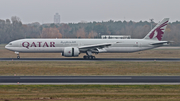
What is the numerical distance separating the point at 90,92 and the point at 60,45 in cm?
2621

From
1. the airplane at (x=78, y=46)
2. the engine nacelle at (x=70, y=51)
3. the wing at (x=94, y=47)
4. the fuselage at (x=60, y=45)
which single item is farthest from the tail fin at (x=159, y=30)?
the engine nacelle at (x=70, y=51)

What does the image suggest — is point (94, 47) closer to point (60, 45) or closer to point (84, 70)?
point (60, 45)

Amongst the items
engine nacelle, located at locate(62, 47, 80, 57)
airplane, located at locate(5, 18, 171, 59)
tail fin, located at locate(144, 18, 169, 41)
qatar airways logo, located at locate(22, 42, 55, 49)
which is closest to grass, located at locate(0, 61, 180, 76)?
engine nacelle, located at locate(62, 47, 80, 57)

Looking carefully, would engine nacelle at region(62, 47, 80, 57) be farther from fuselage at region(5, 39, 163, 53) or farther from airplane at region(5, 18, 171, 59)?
fuselage at region(5, 39, 163, 53)

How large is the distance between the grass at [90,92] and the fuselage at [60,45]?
23.7 m

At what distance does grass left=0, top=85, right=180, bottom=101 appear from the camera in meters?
16.1

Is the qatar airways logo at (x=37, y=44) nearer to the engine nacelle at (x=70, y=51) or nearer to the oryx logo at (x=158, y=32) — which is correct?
the engine nacelle at (x=70, y=51)

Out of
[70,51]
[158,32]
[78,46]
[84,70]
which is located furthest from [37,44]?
[158,32]

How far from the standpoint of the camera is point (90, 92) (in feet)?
58.6

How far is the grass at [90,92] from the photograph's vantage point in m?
16.1

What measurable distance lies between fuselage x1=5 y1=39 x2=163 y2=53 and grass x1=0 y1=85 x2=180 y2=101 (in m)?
23.7

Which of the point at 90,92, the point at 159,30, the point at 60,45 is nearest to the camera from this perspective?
the point at 90,92

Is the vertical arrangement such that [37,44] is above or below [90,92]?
above

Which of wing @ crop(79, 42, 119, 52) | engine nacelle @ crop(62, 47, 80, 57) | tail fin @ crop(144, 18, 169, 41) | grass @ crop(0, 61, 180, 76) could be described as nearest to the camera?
grass @ crop(0, 61, 180, 76)
